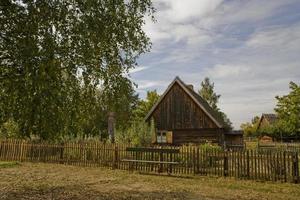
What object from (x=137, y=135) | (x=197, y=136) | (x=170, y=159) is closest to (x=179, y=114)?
(x=197, y=136)

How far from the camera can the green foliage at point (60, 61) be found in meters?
8.22

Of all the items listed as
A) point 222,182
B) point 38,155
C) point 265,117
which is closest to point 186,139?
point 38,155

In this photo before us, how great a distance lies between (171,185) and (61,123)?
6.49 metres

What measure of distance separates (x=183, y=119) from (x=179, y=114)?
0.62 m

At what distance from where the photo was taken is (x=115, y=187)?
13.1m

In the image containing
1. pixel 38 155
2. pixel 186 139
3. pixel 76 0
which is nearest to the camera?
pixel 76 0

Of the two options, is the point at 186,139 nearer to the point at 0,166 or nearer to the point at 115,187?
the point at 0,166

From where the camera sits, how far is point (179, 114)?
3344 cm

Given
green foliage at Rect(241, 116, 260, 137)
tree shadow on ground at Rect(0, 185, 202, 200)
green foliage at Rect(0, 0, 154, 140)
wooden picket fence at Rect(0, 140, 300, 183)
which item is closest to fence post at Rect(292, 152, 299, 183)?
wooden picket fence at Rect(0, 140, 300, 183)

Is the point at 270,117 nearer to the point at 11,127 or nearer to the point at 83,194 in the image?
the point at 83,194

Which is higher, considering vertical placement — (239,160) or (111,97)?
(111,97)

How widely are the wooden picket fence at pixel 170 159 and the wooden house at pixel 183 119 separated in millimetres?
13560

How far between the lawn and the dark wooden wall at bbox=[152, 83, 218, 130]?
15.9 meters

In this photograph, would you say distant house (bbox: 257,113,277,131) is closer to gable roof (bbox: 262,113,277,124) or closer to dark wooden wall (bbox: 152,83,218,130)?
gable roof (bbox: 262,113,277,124)
